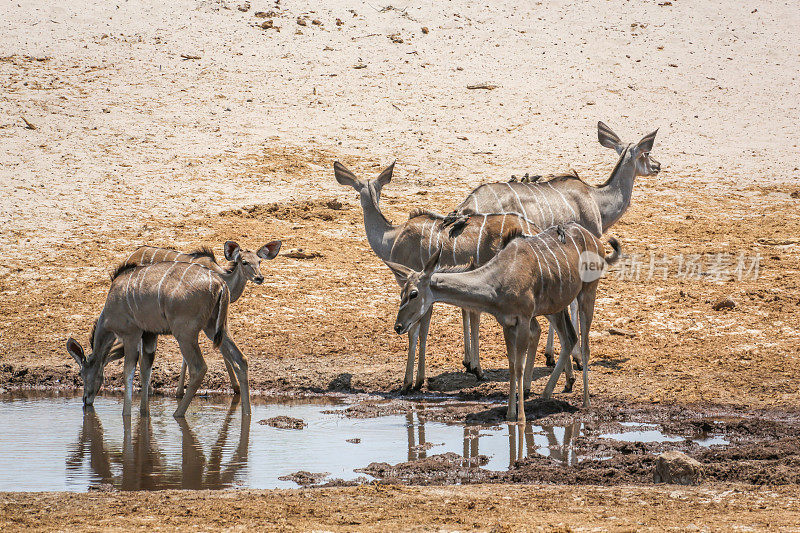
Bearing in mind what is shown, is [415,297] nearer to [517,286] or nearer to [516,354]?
[517,286]

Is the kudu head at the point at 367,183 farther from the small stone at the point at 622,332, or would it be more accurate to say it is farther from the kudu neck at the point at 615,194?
the small stone at the point at 622,332

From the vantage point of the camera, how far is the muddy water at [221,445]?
7.86 m

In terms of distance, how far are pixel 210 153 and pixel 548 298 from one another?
1172 cm

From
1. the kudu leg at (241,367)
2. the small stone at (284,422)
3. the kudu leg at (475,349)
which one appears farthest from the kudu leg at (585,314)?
the kudu leg at (241,367)

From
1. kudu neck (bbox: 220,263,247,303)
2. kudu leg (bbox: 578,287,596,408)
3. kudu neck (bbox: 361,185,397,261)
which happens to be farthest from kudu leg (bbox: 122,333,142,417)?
kudu leg (bbox: 578,287,596,408)

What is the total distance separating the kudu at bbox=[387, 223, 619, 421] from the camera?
9523 mm

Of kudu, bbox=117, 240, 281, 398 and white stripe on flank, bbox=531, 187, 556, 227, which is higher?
white stripe on flank, bbox=531, 187, 556, 227

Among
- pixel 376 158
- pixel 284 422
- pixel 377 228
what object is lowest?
pixel 284 422

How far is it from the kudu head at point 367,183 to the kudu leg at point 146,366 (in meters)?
3.39

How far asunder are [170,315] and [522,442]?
11.9 ft

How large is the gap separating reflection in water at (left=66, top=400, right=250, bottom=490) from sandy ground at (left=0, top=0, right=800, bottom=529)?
0.67 metres

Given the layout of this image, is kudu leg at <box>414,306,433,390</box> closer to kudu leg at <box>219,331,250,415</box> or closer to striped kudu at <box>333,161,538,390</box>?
striped kudu at <box>333,161,538,390</box>

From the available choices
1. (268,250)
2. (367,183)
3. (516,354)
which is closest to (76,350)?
(268,250)

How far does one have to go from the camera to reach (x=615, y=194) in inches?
542
